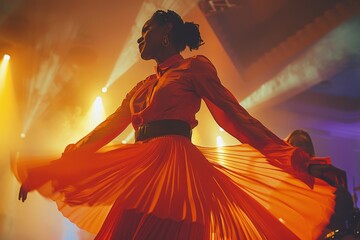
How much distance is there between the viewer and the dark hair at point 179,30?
6.15ft

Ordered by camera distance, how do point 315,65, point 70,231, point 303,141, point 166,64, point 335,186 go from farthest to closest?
point 70,231 → point 315,65 → point 303,141 → point 166,64 → point 335,186

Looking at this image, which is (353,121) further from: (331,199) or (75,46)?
(331,199)

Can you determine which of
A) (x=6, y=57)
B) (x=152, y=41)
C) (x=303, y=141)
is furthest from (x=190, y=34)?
(x=6, y=57)

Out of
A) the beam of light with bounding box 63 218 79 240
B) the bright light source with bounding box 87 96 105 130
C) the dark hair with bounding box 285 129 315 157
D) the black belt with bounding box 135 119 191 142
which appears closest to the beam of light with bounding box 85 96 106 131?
the bright light source with bounding box 87 96 105 130

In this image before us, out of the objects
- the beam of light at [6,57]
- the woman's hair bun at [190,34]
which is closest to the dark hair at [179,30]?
the woman's hair bun at [190,34]

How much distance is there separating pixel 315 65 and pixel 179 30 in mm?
5125

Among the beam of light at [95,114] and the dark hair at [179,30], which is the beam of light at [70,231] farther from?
the dark hair at [179,30]

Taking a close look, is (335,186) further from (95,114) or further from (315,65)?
(95,114)

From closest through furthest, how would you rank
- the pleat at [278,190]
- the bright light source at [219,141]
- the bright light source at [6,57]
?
the pleat at [278,190] → the bright light source at [6,57] → the bright light source at [219,141]

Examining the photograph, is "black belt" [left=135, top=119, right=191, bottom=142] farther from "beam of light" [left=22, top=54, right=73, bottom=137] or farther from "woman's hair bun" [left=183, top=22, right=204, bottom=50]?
"beam of light" [left=22, top=54, right=73, bottom=137]

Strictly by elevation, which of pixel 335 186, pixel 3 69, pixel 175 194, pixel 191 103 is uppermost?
pixel 3 69

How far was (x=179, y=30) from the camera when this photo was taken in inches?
75.2

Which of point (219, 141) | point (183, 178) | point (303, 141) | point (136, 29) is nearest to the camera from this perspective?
point (183, 178)

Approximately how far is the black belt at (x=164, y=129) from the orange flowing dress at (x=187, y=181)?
2 cm
